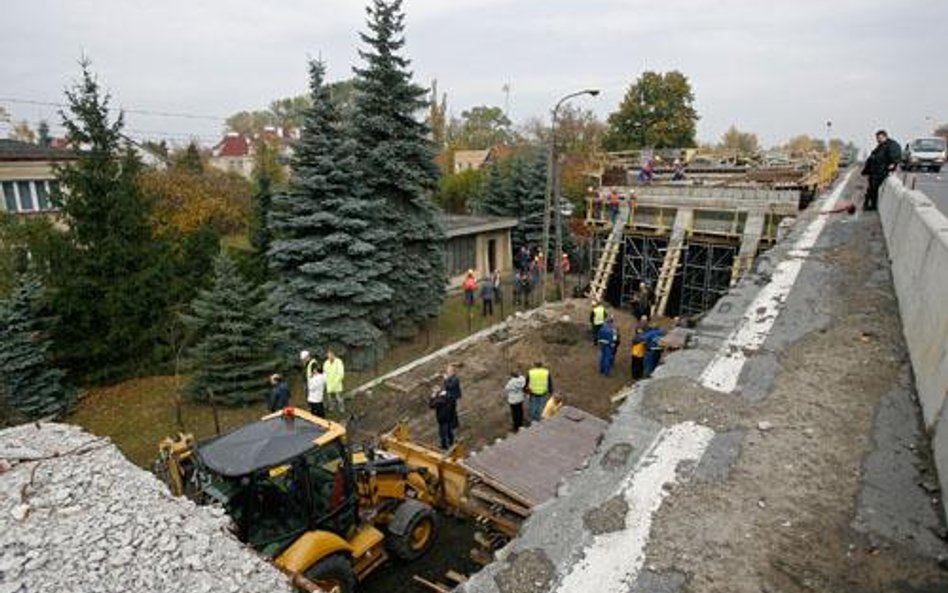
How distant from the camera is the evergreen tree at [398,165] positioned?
1748 cm

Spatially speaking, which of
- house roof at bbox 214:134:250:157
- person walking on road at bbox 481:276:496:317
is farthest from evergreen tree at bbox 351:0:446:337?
house roof at bbox 214:134:250:157

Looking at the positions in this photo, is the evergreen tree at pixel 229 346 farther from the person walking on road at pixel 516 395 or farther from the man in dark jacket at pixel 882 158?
the man in dark jacket at pixel 882 158

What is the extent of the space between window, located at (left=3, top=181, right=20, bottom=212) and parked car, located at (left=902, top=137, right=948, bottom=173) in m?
40.5

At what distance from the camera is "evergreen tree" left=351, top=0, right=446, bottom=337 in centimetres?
1748

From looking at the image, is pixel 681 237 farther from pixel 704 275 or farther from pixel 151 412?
pixel 151 412

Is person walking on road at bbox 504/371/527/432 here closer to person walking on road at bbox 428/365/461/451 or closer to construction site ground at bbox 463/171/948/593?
person walking on road at bbox 428/365/461/451

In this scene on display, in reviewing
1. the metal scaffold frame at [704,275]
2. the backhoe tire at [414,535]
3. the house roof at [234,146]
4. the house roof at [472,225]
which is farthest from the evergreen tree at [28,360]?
the house roof at [234,146]

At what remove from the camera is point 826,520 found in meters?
3.31

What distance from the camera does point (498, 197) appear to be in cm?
3403

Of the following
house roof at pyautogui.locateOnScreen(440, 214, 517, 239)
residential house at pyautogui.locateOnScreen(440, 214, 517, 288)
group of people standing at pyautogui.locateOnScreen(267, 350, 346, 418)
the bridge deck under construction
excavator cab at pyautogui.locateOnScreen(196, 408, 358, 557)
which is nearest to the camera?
excavator cab at pyautogui.locateOnScreen(196, 408, 358, 557)

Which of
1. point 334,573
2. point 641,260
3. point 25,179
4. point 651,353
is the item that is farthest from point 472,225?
point 334,573

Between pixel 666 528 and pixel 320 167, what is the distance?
1523cm

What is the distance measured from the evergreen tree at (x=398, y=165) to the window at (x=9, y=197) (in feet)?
60.0

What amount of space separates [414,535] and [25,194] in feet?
91.0
